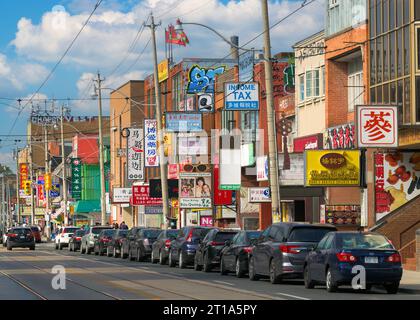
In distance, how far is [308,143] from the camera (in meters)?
51.1

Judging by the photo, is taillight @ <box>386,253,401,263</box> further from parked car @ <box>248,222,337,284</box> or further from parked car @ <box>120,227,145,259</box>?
parked car @ <box>120,227,145,259</box>

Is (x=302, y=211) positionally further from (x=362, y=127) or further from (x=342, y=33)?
(x=362, y=127)

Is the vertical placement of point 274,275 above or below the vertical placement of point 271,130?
below

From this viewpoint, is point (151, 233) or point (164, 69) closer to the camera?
point (151, 233)

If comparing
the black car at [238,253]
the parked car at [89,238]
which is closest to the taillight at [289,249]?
the black car at [238,253]

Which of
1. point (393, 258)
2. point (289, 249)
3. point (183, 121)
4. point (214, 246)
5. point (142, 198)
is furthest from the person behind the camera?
point (142, 198)

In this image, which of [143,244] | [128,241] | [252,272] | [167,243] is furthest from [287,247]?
[128,241]

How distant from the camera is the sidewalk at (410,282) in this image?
2642 cm

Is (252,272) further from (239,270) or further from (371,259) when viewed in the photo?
(371,259)

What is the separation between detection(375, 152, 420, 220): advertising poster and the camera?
1617 inches

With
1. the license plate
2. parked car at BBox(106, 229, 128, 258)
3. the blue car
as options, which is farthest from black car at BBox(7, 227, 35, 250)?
the license plate

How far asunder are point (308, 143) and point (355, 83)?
486 cm

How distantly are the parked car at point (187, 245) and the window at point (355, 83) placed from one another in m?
10.6

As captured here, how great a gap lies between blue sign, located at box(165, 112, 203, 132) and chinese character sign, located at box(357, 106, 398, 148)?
20.7 metres
